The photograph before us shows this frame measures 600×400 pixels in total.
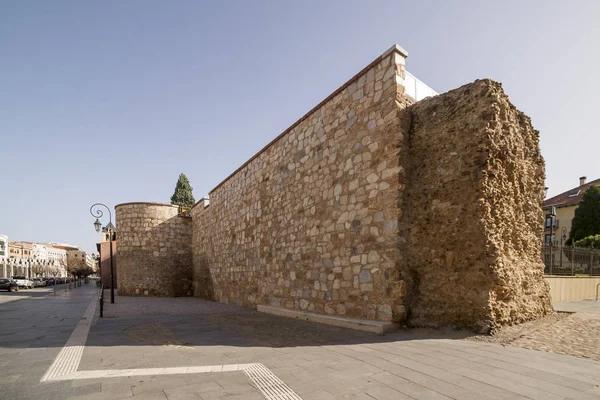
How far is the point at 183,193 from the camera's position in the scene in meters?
37.2

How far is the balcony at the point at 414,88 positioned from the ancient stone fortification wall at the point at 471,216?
16.7 inches

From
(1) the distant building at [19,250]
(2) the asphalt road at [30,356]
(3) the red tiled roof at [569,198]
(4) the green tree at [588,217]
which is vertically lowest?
(1) the distant building at [19,250]

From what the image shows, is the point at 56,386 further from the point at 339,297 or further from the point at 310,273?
the point at 310,273

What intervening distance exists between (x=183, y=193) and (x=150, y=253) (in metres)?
20.3

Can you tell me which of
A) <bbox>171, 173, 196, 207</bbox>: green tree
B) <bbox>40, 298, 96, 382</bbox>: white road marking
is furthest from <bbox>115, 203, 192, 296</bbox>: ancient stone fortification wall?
<bbox>171, 173, 196, 207</bbox>: green tree

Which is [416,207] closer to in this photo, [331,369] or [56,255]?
[331,369]

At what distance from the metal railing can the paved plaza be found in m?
7.31

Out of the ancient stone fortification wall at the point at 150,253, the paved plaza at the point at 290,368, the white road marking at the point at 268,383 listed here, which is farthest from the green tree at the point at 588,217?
the white road marking at the point at 268,383

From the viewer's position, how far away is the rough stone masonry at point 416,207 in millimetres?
4988

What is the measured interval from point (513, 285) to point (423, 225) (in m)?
1.59

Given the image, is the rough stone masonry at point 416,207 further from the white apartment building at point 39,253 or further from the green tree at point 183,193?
the white apartment building at point 39,253

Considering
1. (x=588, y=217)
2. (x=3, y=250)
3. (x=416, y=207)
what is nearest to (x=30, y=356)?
(x=416, y=207)

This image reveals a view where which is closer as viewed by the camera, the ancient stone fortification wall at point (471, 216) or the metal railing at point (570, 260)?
the ancient stone fortification wall at point (471, 216)

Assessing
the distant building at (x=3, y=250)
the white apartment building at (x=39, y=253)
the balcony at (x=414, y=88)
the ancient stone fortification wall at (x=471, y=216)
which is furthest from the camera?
the white apartment building at (x=39, y=253)
